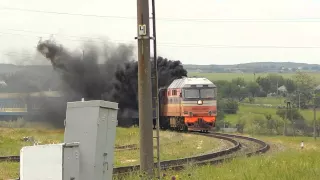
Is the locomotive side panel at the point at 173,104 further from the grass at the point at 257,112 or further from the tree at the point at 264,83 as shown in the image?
the tree at the point at 264,83

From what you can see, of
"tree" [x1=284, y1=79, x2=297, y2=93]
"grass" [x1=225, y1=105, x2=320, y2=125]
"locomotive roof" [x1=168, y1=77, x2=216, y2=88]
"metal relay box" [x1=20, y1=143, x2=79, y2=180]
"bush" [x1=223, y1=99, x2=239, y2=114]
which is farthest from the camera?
"tree" [x1=284, y1=79, x2=297, y2=93]

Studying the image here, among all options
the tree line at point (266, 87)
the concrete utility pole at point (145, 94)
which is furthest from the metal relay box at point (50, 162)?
the tree line at point (266, 87)

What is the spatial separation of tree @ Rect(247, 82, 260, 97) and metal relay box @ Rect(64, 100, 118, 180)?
3996 inches

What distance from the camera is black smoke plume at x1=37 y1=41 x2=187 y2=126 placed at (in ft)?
144

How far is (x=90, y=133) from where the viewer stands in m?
6.14

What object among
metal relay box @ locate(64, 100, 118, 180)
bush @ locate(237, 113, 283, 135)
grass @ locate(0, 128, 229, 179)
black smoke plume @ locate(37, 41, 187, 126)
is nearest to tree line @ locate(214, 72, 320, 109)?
bush @ locate(237, 113, 283, 135)

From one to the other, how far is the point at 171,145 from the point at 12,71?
24097 mm

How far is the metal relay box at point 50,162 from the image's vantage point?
5.71 meters

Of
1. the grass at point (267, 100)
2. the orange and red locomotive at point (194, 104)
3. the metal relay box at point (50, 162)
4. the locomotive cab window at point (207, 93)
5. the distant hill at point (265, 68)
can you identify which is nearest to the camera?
the metal relay box at point (50, 162)

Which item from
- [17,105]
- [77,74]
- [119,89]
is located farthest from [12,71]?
[119,89]

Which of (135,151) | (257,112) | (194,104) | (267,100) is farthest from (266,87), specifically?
(135,151)

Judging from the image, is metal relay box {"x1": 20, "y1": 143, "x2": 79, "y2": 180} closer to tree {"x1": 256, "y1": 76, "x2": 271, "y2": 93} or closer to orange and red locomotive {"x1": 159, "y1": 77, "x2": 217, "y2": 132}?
orange and red locomotive {"x1": 159, "y1": 77, "x2": 217, "y2": 132}

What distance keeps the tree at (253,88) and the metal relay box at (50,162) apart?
335ft

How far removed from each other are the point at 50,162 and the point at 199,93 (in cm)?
3114
